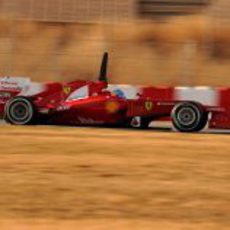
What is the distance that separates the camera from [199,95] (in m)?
15.5

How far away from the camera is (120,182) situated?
24.8ft

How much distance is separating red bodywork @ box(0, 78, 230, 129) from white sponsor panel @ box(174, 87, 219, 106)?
0.09m

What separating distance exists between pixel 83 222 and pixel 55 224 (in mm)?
212

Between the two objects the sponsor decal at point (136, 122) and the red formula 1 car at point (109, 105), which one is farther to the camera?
the sponsor decal at point (136, 122)

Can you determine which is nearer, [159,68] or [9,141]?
[9,141]

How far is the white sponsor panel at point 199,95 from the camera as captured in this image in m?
14.8

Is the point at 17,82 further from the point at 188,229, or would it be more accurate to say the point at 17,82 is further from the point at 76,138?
the point at 188,229

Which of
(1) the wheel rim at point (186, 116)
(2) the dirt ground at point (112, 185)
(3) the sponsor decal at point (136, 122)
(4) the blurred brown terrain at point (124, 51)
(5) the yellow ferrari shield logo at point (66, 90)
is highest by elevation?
(4) the blurred brown terrain at point (124, 51)

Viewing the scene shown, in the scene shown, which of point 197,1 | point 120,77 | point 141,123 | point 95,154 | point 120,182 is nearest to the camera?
point 120,182

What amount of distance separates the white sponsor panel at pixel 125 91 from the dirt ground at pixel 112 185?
4.12 metres

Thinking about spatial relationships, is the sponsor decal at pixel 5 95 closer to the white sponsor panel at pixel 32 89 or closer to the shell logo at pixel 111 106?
the white sponsor panel at pixel 32 89

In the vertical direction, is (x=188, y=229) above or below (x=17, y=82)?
below

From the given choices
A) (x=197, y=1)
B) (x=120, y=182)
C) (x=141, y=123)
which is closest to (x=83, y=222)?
(x=120, y=182)

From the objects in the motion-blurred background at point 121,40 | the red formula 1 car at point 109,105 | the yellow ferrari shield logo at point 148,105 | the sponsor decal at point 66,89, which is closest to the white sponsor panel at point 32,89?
the red formula 1 car at point 109,105
